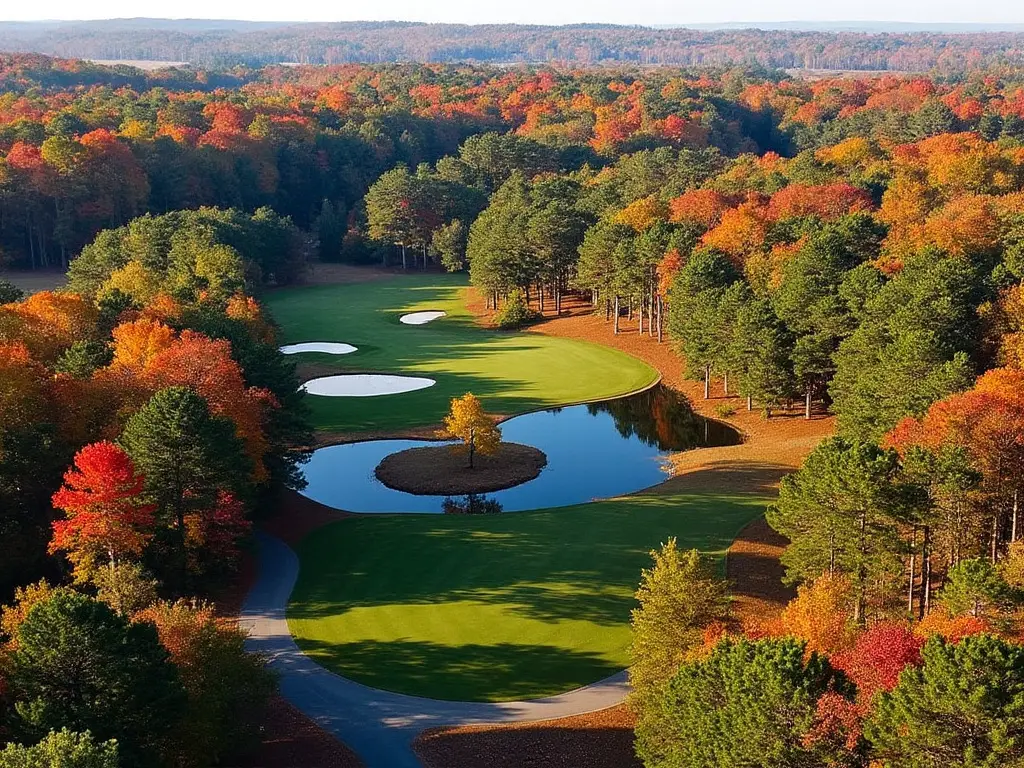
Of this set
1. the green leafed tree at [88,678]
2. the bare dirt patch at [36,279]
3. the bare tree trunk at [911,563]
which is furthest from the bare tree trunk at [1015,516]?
the bare dirt patch at [36,279]

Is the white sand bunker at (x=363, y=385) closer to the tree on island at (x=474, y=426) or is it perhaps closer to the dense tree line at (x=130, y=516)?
the dense tree line at (x=130, y=516)

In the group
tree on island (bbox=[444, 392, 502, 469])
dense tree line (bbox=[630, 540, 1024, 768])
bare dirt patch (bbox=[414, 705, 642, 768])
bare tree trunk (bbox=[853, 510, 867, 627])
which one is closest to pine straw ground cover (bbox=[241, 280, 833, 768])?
bare dirt patch (bbox=[414, 705, 642, 768])

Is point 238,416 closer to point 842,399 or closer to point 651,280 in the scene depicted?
point 842,399

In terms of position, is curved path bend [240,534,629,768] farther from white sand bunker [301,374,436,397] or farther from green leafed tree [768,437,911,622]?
white sand bunker [301,374,436,397]

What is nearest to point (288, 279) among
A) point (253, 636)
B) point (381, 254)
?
point (381, 254)

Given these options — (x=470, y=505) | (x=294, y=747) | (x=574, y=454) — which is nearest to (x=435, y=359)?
(x=574, y=454)

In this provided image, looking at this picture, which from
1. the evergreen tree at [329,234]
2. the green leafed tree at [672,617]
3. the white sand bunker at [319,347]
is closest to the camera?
the green leafed tree at [672,617]

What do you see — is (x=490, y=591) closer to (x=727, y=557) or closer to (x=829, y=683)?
(x=727, y=557)
